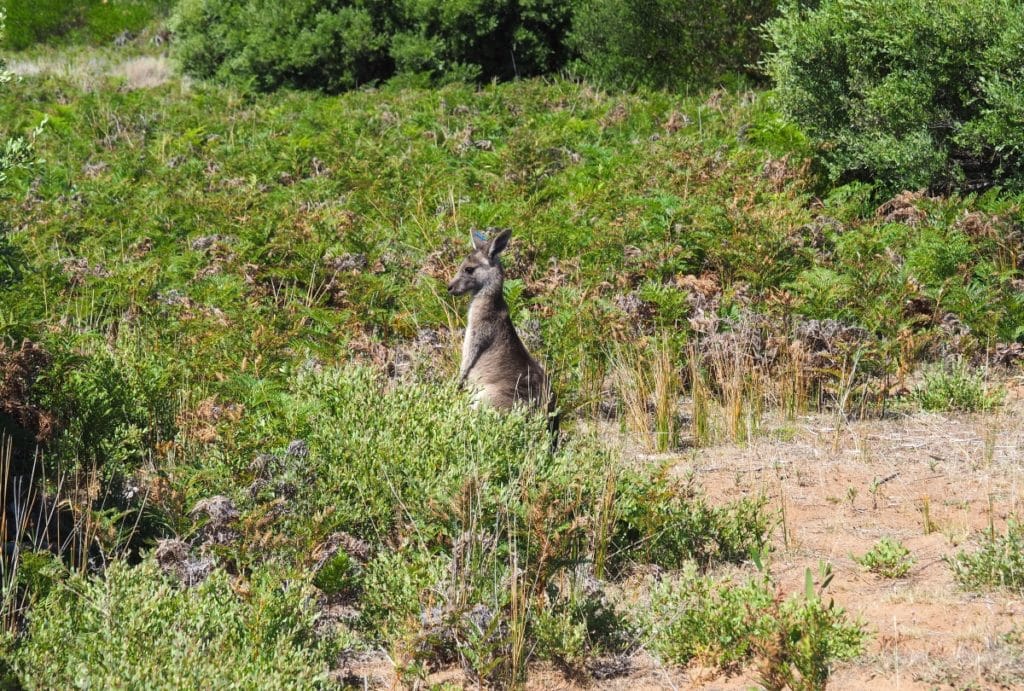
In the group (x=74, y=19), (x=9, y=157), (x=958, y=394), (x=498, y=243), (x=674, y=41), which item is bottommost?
(x=958, y=394)

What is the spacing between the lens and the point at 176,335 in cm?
977

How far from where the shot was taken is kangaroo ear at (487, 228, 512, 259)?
360 inches

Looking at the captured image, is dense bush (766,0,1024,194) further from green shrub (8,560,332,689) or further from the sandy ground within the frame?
green shrub (8,560,332,689)

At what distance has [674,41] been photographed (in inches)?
730

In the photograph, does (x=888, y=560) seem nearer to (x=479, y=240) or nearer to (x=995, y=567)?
(x=995, y=567)

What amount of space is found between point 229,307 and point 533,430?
4.28 meters

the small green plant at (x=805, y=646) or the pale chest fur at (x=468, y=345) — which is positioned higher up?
the pale chest fur at (x=468, y=345)

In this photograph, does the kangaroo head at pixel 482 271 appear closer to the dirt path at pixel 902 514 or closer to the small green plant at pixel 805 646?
A: the dirt path at pixel 902 514

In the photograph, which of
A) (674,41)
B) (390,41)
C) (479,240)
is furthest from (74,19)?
(479,240)

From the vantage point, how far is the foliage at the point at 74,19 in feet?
104

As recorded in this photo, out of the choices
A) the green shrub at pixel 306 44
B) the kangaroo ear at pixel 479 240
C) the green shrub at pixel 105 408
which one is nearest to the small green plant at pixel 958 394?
the kangaroo ear at pixel 479 240

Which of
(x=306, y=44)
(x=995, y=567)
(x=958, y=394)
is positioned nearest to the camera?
(x=995, y=567)

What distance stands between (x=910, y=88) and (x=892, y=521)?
665 centimetres

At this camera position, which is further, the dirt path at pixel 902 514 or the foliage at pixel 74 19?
the foliage at pixel 74 19
